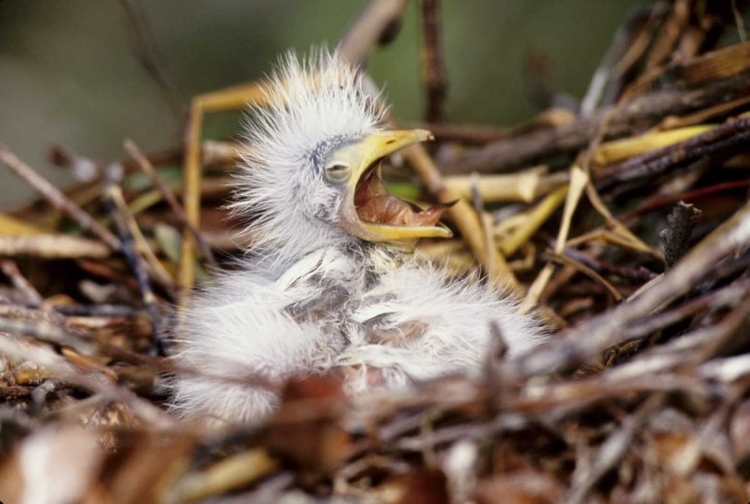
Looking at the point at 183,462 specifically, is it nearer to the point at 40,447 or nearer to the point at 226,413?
the point at 40,447

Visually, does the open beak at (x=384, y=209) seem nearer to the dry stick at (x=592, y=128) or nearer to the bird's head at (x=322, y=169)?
the bird's head at (x=322, y=169)

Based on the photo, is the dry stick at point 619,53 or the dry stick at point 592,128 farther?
the dry stick at point 619,53

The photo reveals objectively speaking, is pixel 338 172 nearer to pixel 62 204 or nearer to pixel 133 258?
pixel 133 258

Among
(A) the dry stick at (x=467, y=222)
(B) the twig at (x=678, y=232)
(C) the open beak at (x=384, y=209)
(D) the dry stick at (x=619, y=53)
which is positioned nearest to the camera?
(B) the twig at (x=678, y=232)

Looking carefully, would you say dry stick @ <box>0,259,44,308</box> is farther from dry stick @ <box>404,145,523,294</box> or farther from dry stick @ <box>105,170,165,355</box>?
dry stick @ <box>404,145,523,294</box>

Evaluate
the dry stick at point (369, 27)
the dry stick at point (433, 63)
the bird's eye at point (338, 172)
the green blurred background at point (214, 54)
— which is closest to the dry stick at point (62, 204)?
the bird's eye at point (338, 172)

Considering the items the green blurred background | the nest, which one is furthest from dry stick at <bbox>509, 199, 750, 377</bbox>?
the green blurred background
